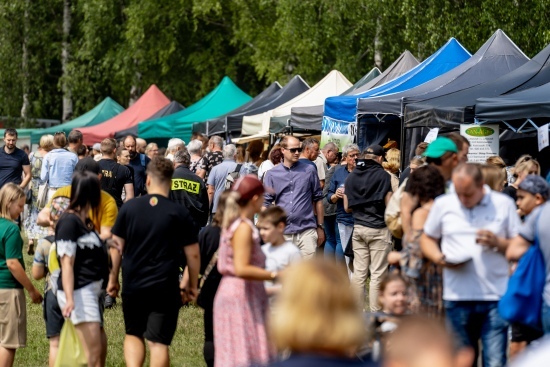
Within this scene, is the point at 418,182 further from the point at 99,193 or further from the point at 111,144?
the point at 111,144

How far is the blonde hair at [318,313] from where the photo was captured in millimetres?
3465

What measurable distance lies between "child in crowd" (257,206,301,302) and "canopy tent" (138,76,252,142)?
Answer: 17445 millimetres

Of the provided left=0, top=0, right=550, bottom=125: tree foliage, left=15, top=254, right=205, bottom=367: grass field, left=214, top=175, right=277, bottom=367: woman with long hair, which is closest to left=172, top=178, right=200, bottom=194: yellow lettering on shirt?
left=15, top=254, right=205, bottom=367: grass field

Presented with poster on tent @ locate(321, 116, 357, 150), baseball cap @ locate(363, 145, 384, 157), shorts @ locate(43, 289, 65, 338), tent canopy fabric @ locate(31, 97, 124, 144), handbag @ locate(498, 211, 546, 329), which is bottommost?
shorts @ locate(43, 289, 65, 338)

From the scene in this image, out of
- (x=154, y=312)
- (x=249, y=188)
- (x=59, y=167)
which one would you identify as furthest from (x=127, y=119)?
(x=249, y=188)

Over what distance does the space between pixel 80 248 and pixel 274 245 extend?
129 centimetres

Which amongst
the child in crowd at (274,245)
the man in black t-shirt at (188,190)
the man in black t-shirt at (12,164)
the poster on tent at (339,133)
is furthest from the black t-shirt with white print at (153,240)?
the man in black t-shirt at (12,164)

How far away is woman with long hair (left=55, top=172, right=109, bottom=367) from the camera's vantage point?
23.7 ft

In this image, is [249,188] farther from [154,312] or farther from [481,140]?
[481,140]

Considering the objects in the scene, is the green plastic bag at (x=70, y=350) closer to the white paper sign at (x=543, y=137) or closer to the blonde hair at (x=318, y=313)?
the blonde hair at (x=318, y=313)

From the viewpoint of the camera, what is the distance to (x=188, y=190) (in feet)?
40.1

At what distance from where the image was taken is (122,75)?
38.8 meters

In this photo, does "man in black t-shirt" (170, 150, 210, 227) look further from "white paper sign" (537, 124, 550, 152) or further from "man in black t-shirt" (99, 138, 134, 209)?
"white paper sign" (537, 124, 550, 152)

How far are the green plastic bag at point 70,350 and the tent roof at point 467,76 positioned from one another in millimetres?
7857
